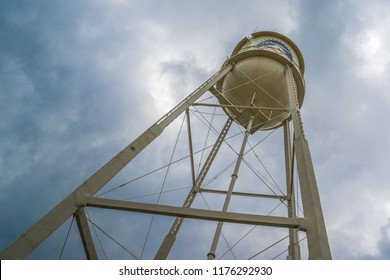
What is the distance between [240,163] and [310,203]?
4335 millimetres

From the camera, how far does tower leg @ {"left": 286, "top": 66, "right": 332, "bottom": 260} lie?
17.5 ft

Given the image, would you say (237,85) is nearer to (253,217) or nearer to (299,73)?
(299,73)

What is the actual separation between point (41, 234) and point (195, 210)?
249cm

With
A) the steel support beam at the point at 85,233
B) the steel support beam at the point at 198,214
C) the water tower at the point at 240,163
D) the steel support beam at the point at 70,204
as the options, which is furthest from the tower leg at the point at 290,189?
the steel support beam at the point at 85,233

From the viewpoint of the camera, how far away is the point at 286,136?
488 inches

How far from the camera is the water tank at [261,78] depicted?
1200 centimetres

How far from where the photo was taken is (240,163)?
33.8ft

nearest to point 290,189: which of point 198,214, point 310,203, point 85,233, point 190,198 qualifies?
point 190,198

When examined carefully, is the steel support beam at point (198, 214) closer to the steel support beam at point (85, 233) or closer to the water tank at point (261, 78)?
the steel support beam at point (85, 233)

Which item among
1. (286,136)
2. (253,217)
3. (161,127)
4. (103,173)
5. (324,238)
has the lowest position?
(324,238)

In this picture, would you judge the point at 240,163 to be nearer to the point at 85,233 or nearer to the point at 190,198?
the point at 190,198

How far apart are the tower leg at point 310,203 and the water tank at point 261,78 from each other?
13.5ft
